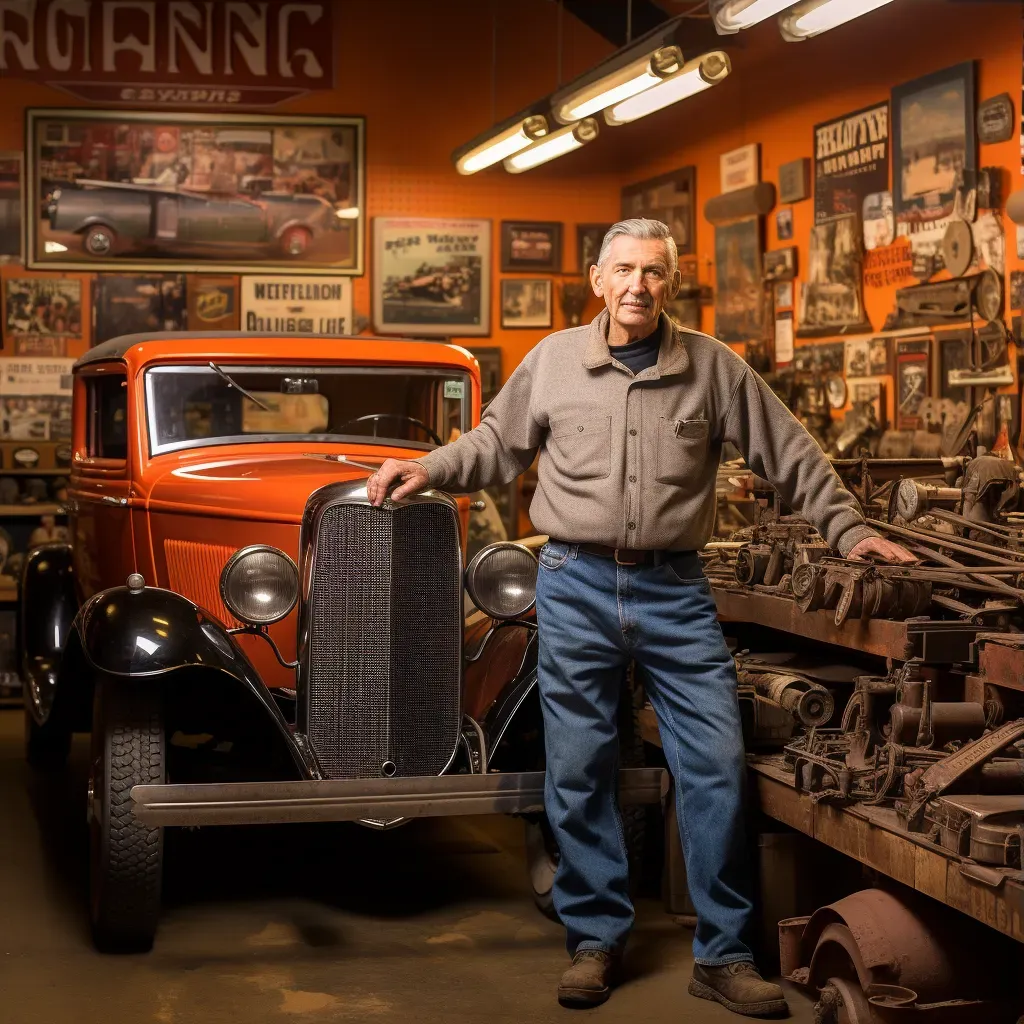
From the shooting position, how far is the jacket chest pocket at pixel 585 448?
317 centimetres

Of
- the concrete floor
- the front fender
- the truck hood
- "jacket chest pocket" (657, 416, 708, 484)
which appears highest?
"jacket chest pocket" (657, 416, 708, 484)

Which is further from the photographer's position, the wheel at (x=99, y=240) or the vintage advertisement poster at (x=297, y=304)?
the vintage advertisement poster at (x=297, y=304)

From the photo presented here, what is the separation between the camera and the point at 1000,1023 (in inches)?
110

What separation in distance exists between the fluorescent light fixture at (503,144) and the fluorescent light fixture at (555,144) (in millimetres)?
78

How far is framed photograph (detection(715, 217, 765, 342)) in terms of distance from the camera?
7.48 m

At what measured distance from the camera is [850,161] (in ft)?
21.7

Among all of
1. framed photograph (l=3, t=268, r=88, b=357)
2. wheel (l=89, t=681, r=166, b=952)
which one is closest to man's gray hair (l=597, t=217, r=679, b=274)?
wheel (l=89, t=681, r=166, b=952)

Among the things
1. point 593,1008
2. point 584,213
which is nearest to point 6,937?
point 593,1008

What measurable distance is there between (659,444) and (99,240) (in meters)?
6.37

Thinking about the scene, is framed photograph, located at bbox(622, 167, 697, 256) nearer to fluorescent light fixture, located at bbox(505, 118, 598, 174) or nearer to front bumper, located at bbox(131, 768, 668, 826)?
fluorescent light fixture, located at bbox(505, 118, 598, 174)

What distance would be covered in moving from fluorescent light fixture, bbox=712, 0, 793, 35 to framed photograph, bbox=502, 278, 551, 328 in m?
4.10

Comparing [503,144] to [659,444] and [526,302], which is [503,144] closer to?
[526,302]

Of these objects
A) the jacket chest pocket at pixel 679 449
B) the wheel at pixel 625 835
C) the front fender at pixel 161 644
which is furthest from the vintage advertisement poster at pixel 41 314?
the jacket chest pocket at pixel 679 449

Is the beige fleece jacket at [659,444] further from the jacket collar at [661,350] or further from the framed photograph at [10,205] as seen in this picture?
the framed photograph at [10,205]
